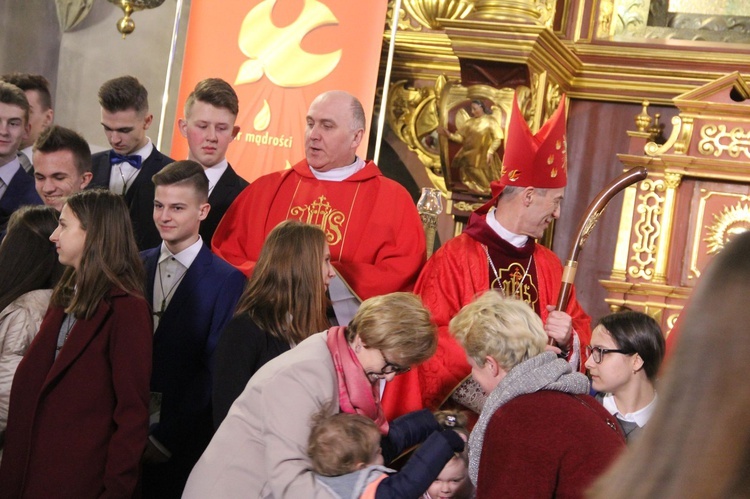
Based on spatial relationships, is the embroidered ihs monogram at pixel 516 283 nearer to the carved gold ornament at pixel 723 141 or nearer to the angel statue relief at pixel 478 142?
the angel statue relief at pixel 478 142

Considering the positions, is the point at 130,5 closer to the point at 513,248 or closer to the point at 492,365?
the point at 513,248

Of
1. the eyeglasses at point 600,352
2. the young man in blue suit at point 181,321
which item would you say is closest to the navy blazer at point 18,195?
the young man in blue suit at point 181,321

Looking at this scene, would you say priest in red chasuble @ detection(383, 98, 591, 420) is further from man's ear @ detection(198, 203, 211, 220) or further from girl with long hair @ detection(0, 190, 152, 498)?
girl with long hair @ detection(0, 190, 152, 498)

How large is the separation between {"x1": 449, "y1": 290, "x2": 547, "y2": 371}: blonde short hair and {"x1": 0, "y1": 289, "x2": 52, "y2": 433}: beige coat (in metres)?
1.69

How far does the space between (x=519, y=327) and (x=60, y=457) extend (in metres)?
1.51

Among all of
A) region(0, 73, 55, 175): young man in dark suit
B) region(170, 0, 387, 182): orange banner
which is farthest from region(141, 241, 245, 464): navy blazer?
region(170, 0, 387, 182): orange banner

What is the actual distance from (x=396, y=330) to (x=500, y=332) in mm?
276

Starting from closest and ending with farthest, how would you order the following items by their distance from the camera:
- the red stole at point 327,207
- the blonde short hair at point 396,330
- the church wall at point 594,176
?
the blonde short hair at point 396,330
the red stole at point 327,207
the church wall at point 594,176

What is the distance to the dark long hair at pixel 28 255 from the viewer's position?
13.6 ft

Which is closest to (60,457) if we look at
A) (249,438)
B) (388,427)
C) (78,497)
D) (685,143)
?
(78,497)

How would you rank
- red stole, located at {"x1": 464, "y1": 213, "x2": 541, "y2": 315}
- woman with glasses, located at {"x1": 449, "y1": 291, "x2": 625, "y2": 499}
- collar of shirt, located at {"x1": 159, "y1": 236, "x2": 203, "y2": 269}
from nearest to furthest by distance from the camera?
woman with glasses, located at {"x1": 449, "y1": 291, "x2": 625, "y2": 499} → collar of shirt, located at {"x1": 159, "y1": 236, "x2": 203, "y2": 269} → red stole, located at {"x1": 464, "y1": 213, "x2": 541, "y2": 315}

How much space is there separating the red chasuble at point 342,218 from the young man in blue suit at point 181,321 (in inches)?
14.1

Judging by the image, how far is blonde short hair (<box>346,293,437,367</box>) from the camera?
10.1 feet

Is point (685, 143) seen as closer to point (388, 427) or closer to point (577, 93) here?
point (577, 93)
